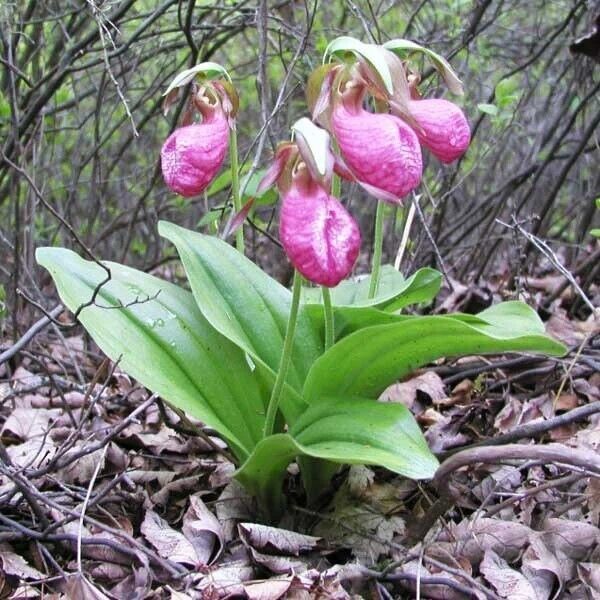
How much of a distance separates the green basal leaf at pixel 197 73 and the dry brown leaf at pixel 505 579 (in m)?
0.98

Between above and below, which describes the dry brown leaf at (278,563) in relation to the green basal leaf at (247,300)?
below

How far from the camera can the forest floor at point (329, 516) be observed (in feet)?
4.28

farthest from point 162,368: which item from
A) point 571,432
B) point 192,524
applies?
point 571,432

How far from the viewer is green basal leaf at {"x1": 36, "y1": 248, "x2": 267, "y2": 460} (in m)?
1.42

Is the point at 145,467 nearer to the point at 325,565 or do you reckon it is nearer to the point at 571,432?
the point at 325,565

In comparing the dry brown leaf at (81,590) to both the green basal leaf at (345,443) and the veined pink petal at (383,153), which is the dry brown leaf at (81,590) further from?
the veined pink petal at (383,153)

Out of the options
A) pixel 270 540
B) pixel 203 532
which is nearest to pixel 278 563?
pixel 270 540

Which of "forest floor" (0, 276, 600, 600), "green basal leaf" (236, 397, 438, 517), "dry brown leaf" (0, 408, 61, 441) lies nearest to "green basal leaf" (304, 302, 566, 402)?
"green basal leaf" (236, 397, 438, 517)

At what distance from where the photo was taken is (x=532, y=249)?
104 inches

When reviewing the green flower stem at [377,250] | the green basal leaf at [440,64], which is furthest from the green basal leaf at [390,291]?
the green basal leaf at [440,64]

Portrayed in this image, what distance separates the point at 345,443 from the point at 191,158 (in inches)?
21.6

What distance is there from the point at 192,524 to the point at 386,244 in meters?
2.16

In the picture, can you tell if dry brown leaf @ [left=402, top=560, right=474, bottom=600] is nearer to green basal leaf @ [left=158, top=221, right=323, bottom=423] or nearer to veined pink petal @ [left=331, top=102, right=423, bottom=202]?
green basal leaf @ [left=158, top=221, right=323, bottom=423]

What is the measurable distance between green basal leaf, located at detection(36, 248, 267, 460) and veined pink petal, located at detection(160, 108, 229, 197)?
239mm
